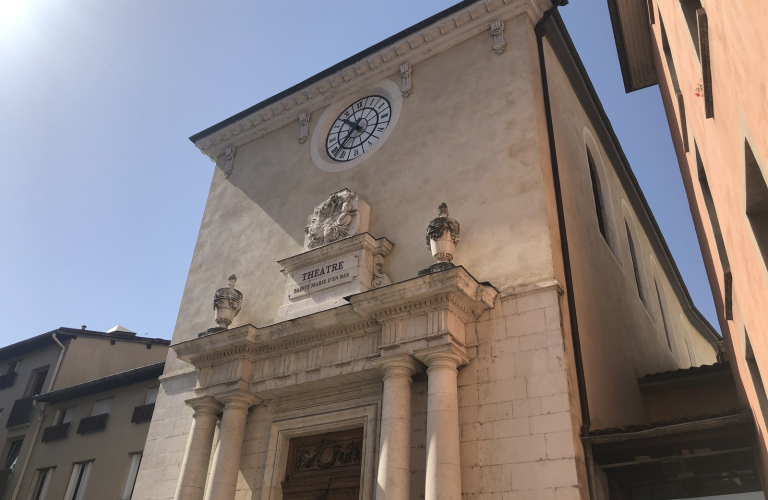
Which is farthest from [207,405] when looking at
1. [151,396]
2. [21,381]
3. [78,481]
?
[21,381]

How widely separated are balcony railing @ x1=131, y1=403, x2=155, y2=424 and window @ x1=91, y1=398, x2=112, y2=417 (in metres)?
1.53

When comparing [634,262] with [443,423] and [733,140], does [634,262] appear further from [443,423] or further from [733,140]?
[733,140]

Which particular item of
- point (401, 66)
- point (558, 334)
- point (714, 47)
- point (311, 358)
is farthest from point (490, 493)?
point (401, 66)

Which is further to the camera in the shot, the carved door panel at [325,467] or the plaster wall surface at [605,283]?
the plaster wall surface at [605,283]

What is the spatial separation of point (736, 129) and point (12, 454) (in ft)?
78.1

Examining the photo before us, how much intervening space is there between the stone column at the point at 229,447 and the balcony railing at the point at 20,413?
13.6 metres

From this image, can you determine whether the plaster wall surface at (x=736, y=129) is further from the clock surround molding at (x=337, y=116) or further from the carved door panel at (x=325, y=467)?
the clock surround molding at (x=337, y=116)

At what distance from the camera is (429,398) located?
9094mm

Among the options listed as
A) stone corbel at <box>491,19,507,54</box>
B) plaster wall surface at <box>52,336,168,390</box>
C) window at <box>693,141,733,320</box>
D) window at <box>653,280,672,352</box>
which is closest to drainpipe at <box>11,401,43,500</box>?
plaster wall surface at <box>52,336,168,390</box>

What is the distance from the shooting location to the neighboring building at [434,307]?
8.71m

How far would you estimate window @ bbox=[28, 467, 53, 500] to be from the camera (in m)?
18.3

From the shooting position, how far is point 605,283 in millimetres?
12445

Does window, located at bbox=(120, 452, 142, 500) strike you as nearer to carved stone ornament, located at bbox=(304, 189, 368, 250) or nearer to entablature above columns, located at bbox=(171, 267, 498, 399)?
entablature above columns, located at bbox=(171, 267, 498, 399)

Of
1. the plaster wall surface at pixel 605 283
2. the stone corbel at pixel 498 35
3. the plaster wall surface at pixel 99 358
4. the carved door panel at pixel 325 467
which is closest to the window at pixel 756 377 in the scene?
the plaster wall surface at pixel 605 283
